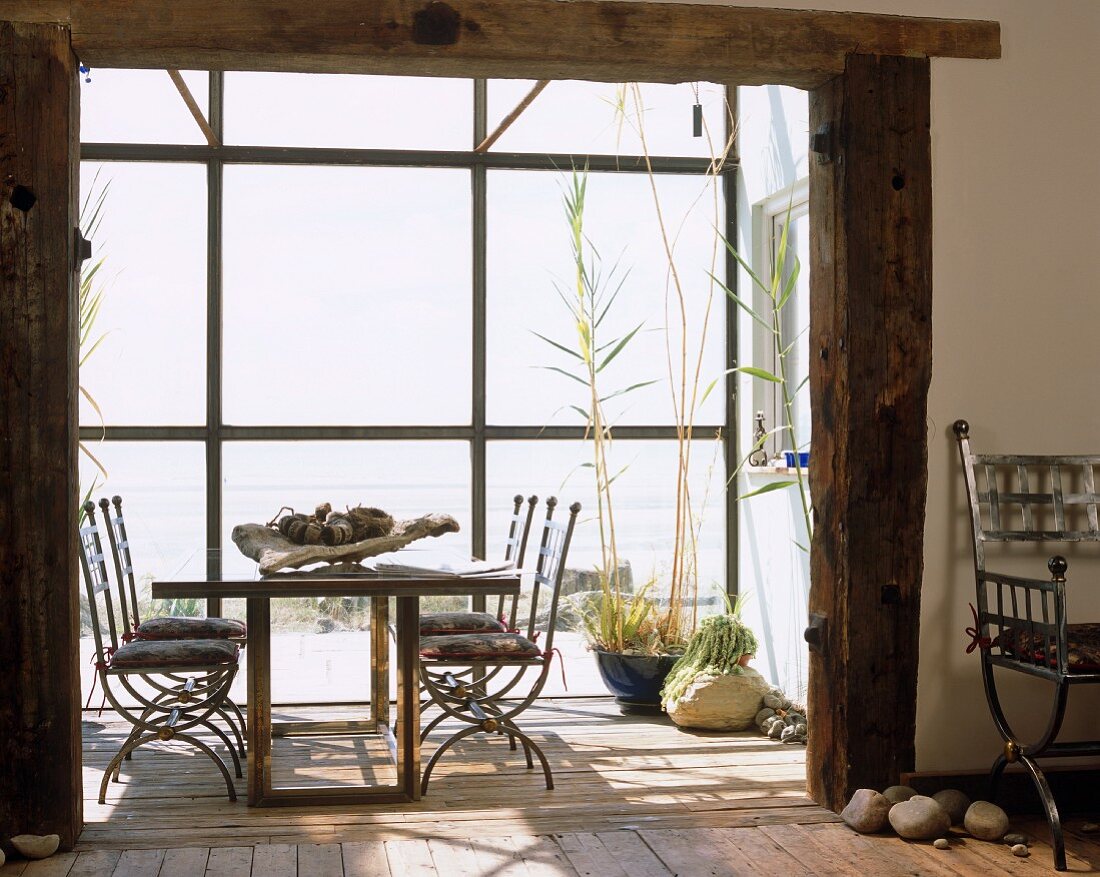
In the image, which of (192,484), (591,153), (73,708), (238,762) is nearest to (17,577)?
(73,708)

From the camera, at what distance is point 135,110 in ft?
17.9

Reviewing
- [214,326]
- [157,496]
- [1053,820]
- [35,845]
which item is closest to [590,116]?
[214,326]

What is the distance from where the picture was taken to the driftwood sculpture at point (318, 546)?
373 centimetres

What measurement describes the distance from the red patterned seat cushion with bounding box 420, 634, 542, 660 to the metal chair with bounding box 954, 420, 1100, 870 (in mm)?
1385

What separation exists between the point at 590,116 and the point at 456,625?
254cm

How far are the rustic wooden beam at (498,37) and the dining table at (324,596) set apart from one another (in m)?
1.44

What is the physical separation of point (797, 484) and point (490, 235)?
1793mm

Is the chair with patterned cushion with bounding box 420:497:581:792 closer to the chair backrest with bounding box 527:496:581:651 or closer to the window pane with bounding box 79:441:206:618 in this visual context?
the chair backrest with bounding box 527:496:581:651

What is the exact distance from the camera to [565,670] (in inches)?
227

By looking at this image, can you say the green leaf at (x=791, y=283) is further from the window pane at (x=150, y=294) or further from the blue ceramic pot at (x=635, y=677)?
the window pane at (x=150, y=294)

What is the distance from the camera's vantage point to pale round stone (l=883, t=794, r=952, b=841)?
352 cm

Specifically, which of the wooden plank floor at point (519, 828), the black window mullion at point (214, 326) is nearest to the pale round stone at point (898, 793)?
the wooden plank floor at point (519, 828)

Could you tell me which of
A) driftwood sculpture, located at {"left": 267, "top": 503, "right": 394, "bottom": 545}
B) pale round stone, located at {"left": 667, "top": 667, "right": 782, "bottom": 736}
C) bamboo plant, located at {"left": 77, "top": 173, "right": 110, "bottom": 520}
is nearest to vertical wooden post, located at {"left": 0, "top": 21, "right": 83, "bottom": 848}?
driftwood sculpture, located at {"left": 267, "top": 503, "right": 394, "bottom": 545}

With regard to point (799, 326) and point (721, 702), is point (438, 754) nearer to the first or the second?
point (721, 702)
